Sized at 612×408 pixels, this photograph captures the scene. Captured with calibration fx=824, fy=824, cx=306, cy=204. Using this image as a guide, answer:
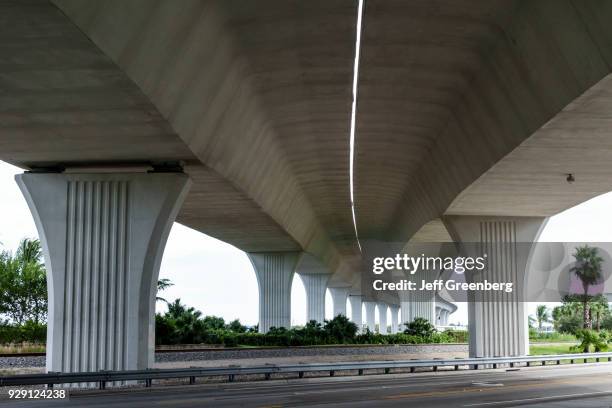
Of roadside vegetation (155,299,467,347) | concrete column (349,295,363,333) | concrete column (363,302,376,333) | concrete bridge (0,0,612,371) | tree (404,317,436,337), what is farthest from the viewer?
concrete column (363,302,376,333)

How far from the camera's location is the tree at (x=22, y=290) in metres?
67.7

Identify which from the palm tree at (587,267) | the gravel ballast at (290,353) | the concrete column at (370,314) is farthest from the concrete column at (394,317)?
the gravel ballast at (290,353)

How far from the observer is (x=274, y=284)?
58.1 metres

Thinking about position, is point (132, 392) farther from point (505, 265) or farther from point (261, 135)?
point (505, 265)

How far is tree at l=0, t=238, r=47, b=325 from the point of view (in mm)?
67688

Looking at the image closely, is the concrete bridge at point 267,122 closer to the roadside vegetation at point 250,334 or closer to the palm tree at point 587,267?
the roadside vegetation at point 250,334

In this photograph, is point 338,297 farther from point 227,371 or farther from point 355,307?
point 227,371

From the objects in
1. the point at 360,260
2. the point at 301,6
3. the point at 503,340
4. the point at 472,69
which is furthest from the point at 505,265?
the point at 360,260

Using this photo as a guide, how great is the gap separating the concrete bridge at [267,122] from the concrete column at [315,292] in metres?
47.4

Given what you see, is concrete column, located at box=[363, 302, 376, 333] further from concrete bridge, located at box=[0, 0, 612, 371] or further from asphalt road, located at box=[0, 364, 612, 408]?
asphalt road, located at box=[0, 364, 612, 408]

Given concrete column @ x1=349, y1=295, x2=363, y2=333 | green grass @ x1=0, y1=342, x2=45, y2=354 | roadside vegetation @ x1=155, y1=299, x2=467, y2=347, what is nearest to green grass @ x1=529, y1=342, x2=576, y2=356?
roadside vegetation @ x1=155, y1=299, x2=467, y2=347

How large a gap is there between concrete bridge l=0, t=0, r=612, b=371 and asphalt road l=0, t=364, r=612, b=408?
301 centimetres

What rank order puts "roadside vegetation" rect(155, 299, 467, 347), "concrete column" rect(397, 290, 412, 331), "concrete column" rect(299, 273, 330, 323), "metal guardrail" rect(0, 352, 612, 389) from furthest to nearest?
"concrete column" rect(397, 290, 412, 331), "concrete column" rect(299, 273, 330, 323), "roadside vegetation" rect(155, 299, 467, 347), "metal guardrail" rect(0, 352, 612, 389)

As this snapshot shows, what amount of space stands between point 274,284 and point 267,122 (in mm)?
33076
